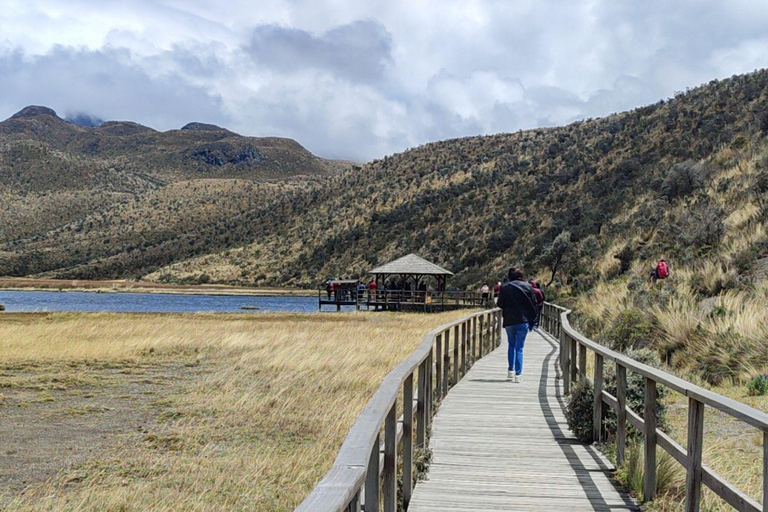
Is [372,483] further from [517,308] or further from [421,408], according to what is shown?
[517,308]

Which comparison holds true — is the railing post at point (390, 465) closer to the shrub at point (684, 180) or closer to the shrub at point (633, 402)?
the shrub at point (633, 402)

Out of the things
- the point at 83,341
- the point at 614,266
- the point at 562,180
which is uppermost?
the point at 562,180

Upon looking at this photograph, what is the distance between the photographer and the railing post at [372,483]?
3705mm

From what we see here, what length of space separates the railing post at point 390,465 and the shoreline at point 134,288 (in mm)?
65260

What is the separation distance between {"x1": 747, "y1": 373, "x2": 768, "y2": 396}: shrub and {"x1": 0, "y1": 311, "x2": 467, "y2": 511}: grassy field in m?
5.24

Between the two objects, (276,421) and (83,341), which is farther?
(83,341)

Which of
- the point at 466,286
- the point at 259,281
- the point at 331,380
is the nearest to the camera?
the point at 331,380

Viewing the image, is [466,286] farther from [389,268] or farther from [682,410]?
[682,410]

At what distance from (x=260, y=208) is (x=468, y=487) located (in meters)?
96.0

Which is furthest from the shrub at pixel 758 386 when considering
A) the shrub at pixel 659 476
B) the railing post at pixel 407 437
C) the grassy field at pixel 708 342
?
the railing post at pixel 407 437

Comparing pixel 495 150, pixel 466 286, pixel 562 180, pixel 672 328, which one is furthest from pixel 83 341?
pixel 495 150

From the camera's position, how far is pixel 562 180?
6103 cm

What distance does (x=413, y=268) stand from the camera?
4712cm

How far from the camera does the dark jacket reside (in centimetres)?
1166
